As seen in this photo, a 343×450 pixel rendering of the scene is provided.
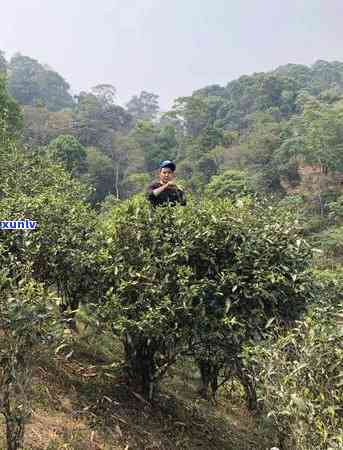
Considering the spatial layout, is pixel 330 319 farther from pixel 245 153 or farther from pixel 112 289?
pixel 245 153

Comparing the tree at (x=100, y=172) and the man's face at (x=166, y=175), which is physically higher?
the tree at (x=100, y=172)

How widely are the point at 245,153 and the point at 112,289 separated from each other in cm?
3926

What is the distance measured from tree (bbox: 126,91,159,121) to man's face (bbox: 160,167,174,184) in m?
93.8

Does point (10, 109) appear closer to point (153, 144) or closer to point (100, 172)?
point (100, 172)

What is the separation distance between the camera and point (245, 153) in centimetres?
4288

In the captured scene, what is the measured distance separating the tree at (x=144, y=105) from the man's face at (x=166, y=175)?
93.8 meters

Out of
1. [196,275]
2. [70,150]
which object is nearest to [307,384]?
[196,275]

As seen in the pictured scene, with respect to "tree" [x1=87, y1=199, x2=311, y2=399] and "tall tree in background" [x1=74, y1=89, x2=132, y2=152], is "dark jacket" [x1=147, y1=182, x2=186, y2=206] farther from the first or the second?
"tall tree in background" [x1=74, y1=89, x2=132, y2=152]

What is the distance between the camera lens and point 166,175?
5.93 meters

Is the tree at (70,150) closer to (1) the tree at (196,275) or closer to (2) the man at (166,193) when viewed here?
(2) the man at (166,193)

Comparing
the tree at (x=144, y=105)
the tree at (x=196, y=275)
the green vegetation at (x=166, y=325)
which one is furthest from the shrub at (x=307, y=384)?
the tree at (x=144, y=105)

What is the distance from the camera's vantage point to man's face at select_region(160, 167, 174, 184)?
5.93 m

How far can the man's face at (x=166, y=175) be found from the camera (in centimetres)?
593

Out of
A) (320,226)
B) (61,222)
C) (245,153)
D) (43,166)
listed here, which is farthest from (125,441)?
(245,153)
